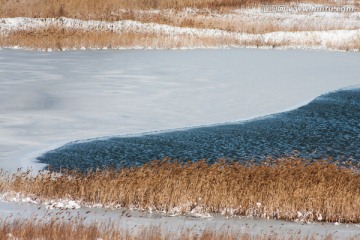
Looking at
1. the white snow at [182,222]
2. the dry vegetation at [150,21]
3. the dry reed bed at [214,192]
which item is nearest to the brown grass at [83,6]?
the dry vegetation at [150,21]

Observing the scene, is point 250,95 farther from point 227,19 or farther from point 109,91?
point 227,19

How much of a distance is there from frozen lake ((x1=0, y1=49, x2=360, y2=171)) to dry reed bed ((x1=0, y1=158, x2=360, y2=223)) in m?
2.44

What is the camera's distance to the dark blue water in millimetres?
15242

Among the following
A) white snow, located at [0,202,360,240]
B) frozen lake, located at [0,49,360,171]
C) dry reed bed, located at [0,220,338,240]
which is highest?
dry reed bed, located at [0,220,338,240]

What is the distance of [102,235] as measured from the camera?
882 cm

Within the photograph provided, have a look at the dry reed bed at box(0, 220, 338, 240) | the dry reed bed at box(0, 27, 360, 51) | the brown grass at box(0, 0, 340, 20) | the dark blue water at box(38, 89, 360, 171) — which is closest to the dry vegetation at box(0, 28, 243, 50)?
the dry reed bed at box(0, 27, 360, 51)

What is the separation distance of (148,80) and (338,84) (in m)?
7.99

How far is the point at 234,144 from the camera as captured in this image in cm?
1666

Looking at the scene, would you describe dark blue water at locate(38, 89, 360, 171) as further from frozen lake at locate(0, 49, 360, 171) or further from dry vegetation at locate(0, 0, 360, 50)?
dry vegetation at locate(0, 0, 360, 50)

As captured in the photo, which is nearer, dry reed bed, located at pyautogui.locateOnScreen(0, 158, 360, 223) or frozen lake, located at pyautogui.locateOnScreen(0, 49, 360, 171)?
dry reed bed, located at pyautogui.locateOnScreen(0, 158, 360, 223)

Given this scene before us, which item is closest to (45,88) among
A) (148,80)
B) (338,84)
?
(148,80)

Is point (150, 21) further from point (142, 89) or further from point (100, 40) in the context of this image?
point (142, 89)

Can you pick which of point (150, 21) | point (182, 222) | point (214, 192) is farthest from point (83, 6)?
point (182, 222)

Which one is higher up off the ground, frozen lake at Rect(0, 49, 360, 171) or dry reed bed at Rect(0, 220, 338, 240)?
dry reed bed at Rect(0, 220, 338, 240)
